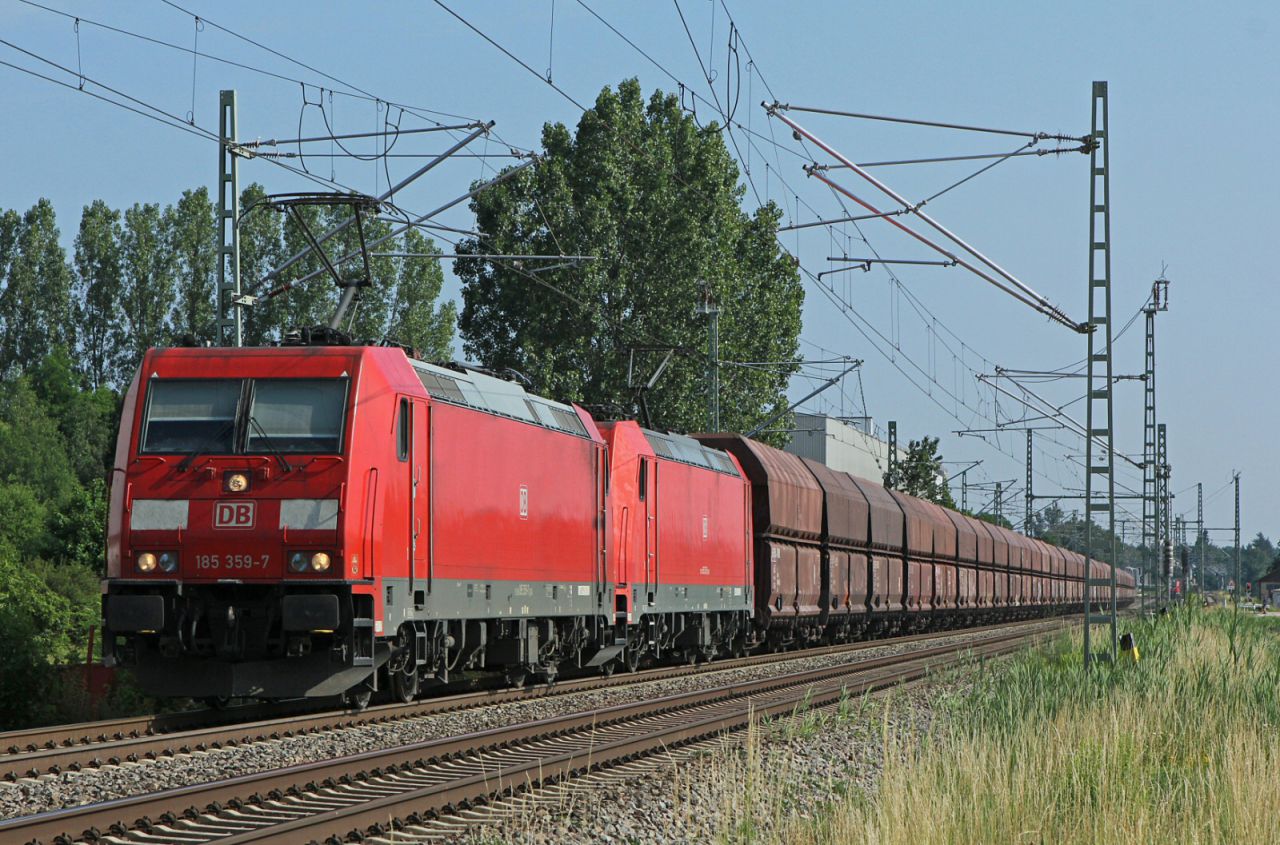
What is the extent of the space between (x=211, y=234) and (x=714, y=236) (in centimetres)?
3251

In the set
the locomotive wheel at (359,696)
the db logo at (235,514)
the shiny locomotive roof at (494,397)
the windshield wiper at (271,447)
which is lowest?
the locomotive wheel at (359,696)

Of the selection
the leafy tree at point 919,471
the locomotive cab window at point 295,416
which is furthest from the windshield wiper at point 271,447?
the leafy tree at point 919,471

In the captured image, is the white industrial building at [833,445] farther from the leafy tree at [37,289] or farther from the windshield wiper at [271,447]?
the windshield wiper at [271,447]

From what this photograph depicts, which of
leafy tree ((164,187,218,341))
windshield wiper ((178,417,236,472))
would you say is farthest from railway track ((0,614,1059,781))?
leafy tree ((164,187,218,341))

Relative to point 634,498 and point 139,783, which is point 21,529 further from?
point 139,783

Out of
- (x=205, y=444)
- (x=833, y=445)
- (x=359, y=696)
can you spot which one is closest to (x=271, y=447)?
(x=205, y=444)

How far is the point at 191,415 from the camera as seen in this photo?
15891 mm

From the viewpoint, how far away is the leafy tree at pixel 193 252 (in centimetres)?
7212

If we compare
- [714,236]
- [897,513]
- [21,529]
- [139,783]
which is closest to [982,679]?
[139,783]

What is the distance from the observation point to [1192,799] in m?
9.32

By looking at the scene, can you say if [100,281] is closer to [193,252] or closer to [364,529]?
[193,252]

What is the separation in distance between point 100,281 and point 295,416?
62.0 metres

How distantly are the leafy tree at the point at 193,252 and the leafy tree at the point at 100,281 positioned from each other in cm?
288

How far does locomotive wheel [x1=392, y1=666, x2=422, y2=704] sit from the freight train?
0.15 feet
